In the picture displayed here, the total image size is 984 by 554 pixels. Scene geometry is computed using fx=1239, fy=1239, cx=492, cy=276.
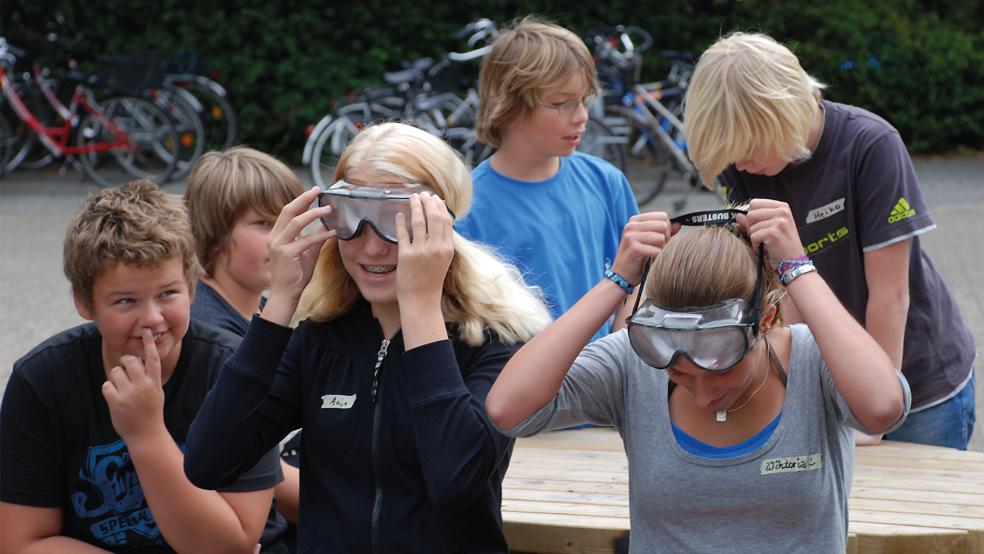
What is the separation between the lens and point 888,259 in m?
3.21

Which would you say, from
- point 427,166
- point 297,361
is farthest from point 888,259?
point 297,361

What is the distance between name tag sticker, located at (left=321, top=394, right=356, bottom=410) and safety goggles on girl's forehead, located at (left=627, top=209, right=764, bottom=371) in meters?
0.66

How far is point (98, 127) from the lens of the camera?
534 inches

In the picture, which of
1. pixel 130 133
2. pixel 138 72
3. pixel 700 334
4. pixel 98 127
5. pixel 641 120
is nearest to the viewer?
pixel 700 334

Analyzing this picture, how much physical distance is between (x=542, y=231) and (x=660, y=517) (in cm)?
163

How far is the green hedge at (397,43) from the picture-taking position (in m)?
14.4

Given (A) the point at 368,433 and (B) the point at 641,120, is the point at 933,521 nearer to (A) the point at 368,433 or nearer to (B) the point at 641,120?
(A) the point at 368,433

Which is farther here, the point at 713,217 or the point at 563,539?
the point at 563,539

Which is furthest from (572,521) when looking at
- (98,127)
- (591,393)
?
(98,127)

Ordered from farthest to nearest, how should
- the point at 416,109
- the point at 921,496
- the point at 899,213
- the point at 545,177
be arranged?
the point at 416,109, the point at 545,177, the point at 921,496, the point at 899,213

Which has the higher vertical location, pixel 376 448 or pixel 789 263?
pixel 789 263

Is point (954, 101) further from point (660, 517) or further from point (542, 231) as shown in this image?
point (660, 517)

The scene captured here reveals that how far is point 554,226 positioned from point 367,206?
1.39m

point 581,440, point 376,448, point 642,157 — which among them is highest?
point 376,448
